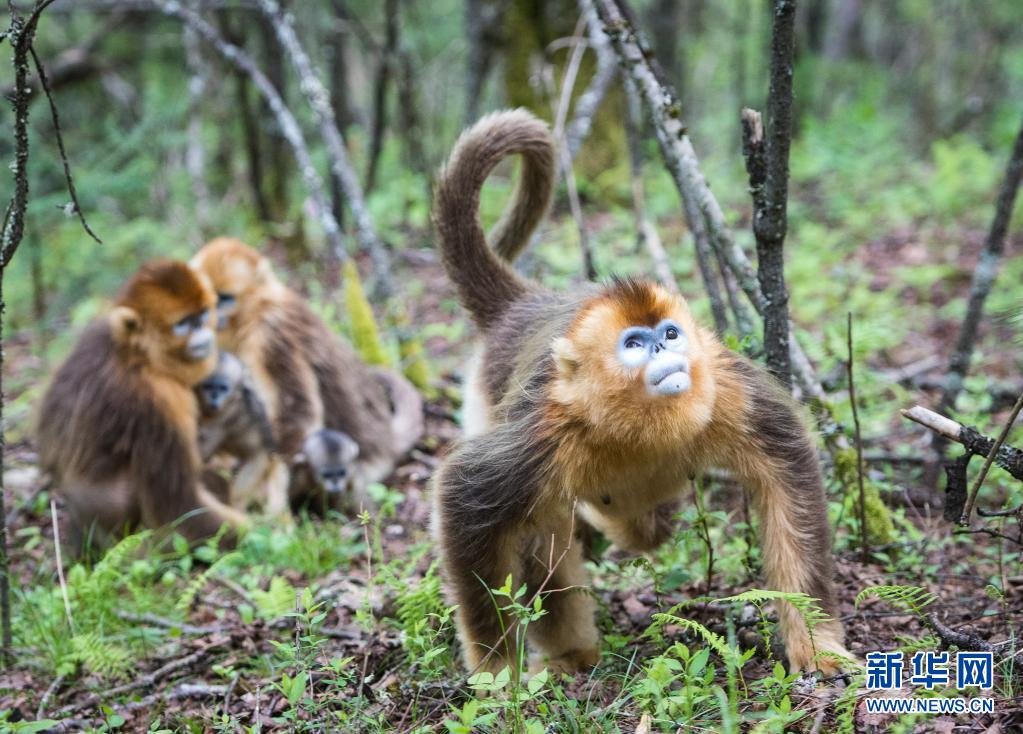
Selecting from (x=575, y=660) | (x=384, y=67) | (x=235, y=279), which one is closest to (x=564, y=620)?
(x=575, y=660)

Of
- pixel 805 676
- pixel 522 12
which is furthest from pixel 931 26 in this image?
pixel 805 676

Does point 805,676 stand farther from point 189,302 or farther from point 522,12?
point 522,12

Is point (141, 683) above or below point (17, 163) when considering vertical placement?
below

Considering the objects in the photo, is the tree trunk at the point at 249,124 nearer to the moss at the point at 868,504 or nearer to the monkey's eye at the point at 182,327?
the monkey's eye at the point at 182,327

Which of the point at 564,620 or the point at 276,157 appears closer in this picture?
the point at 564,620

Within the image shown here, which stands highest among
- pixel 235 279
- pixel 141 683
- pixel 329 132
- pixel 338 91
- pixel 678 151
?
pixel 338 91

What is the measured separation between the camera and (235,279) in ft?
18.2

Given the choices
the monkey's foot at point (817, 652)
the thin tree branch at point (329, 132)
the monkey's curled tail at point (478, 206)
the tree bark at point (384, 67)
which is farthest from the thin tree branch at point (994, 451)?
the tree bark at point (384, 67)

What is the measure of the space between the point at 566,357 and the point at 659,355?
0.94ft

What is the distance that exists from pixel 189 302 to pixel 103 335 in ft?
1.58

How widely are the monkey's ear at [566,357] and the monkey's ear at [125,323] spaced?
2.93 metres

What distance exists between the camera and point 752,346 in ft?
11.4

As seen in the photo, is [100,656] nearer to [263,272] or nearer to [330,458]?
[330,458]

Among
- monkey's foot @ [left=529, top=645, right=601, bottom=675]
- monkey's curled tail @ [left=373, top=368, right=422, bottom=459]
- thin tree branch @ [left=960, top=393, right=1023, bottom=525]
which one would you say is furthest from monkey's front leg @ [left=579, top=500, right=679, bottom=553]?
monkey's curled tail @ [left=373, top=368, right=422, bottom=459]
